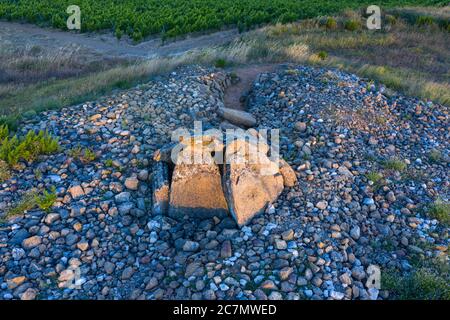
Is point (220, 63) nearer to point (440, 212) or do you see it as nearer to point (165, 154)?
point (165, 154)

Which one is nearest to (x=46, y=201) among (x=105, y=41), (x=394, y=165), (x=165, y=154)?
(x=165, y=154)

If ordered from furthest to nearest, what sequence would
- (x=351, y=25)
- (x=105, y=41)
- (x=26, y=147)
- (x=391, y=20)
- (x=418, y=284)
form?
(x=105, y=41), (x=391, y=20), (x=351, y=25), (x=26, y=147), (x=418, y=284)

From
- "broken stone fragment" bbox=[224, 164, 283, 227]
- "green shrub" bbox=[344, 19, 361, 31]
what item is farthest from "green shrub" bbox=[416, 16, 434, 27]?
Result: "broken stone fragment" bbox=[224, 164, 283, 227]

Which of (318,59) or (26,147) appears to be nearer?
(26,147)

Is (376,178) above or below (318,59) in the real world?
below

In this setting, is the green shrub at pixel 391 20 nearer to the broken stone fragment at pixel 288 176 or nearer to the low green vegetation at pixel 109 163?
the broken stone fragment at pixel 288 176

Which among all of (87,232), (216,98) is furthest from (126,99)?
(87,232)

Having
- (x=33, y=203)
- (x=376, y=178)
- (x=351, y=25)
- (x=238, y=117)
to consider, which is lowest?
(x=376, y=178)
